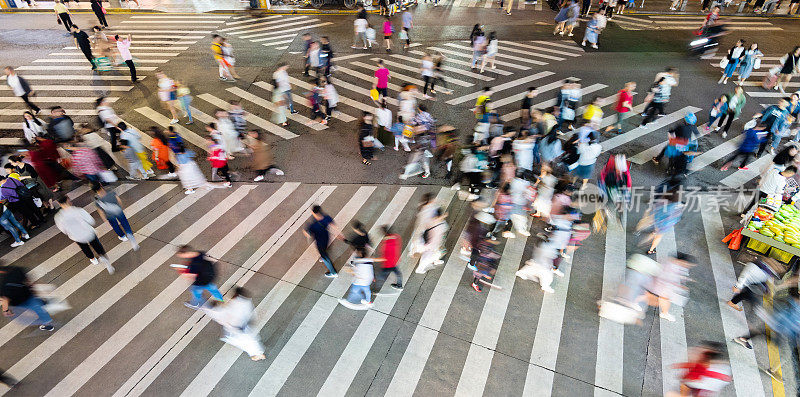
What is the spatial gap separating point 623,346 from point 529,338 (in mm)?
1603

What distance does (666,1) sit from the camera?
2700 centimetres

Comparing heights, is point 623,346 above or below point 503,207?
below

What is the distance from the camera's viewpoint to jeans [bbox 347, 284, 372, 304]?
778 cm

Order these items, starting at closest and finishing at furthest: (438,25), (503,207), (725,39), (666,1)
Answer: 1. (503,207)
2. (725,39)
3. (438,25)
4. (666,1)

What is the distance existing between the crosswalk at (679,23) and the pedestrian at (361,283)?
22.2 m

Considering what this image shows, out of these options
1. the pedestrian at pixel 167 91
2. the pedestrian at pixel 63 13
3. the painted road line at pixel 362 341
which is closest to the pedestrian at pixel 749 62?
the painted road line at pixel 362 341

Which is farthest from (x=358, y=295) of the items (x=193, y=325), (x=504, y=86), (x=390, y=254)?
(x=504, y=86)

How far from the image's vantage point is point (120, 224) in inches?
364

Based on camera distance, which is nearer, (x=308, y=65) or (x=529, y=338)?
(x=529, y=338)

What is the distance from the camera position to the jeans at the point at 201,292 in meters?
7.42

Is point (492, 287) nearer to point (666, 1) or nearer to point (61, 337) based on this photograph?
point (61, 337)

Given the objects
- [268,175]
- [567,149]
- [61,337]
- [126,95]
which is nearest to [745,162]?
[567,149]

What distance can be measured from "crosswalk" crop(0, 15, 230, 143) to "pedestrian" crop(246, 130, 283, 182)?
736 cm

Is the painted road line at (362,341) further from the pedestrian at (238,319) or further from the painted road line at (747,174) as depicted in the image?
the painted road line at (747,174)
